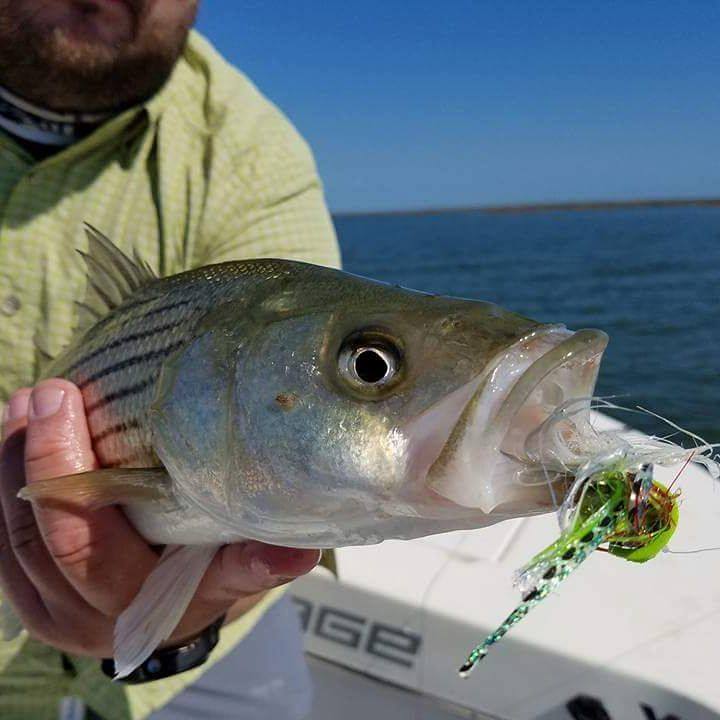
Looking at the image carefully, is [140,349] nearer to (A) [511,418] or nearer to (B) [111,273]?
(B) [111,273]

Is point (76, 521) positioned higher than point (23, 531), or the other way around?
point (76, 521)

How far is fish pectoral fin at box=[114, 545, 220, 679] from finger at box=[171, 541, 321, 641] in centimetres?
8

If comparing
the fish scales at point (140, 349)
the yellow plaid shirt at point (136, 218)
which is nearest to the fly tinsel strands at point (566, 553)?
the fish scales at point (140, 349)

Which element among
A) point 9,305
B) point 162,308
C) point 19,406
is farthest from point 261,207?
point 19,406

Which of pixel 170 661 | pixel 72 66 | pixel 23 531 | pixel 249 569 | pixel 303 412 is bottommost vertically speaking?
pixel 170 661

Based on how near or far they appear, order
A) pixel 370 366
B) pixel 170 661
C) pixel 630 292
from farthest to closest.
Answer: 1. pixel 630 292
2. pixel 170 661
3. pixel 370 366

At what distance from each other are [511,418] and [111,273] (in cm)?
133

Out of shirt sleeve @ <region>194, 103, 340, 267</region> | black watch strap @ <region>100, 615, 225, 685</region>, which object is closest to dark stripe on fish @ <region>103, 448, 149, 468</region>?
black watch strap @ <region>100, 615, 225, 685</region>

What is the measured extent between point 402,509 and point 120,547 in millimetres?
942

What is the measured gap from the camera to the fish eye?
127cm

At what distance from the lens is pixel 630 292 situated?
71.6ft

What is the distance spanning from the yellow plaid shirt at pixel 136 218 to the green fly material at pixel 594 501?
6.02ft

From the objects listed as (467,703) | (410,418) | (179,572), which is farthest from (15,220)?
(467,703)

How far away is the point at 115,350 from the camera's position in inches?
73.2
